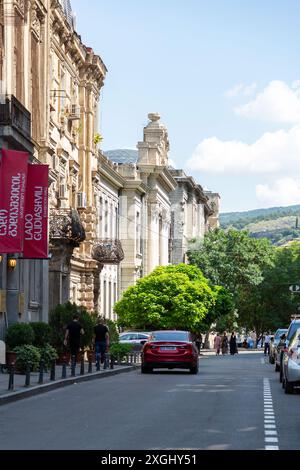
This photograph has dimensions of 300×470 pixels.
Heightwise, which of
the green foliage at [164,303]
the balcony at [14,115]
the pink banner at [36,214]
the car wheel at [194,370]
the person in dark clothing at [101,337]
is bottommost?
the car wheel at [194,370]

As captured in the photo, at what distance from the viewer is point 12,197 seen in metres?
34.8

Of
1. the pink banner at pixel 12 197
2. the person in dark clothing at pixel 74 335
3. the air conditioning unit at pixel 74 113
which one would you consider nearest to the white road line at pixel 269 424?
the pink banner at pixel 12 197

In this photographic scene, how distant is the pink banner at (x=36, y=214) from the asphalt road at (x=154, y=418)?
284 inches

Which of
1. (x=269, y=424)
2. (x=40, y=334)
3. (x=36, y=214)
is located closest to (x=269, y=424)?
(x=269, y=424)

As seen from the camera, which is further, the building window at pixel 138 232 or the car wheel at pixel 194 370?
the building window at pixel 138 232

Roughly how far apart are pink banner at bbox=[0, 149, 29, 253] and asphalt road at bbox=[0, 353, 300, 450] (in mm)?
4819

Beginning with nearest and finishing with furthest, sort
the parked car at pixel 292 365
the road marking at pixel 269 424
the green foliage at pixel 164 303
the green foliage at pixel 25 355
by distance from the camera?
1. the road marking at pixel 269 424
2. the parked car at pixel 292 365
3. the green foliage at pixel 25 355
4. the green foliage at pixel 164 303

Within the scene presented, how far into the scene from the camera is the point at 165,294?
258 ft

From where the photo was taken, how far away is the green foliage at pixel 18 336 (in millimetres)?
35469

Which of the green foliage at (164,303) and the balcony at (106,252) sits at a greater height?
the balcony at (106,252)

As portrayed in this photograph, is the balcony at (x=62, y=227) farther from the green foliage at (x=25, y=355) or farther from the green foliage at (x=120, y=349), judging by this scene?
the green foliage at (x=25, y=355)

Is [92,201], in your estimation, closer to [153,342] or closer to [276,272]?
[153,342]

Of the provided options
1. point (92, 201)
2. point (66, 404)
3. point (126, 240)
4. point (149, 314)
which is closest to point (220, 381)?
point (66, 404)

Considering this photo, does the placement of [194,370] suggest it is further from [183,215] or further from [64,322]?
[183,215]
